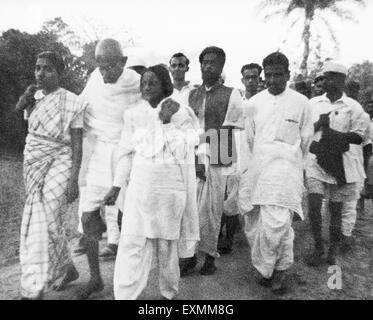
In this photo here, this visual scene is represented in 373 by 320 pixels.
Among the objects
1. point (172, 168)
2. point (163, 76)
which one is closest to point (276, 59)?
point (163, 76)

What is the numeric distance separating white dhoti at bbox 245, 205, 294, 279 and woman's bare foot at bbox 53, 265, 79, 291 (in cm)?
158

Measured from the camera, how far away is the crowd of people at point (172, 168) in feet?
12.8

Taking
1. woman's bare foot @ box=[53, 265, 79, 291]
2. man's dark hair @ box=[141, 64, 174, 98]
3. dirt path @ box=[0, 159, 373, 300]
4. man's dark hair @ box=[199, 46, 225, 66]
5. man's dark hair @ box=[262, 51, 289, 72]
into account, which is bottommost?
dirt path @ box=[0, 159, 373, 300]

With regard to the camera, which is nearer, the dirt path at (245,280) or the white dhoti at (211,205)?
A: the dirt path at (245,280)

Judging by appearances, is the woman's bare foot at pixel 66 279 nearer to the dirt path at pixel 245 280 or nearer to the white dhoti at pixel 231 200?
the dirt path at pixel 245 280

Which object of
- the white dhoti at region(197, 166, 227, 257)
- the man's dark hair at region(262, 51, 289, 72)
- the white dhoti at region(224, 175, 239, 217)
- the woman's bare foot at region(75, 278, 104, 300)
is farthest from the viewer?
the white dhoti at region(224, 175, 239, 217)

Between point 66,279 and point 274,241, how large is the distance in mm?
1788

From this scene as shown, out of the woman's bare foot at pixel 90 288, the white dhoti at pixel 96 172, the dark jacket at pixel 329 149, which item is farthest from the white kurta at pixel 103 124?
the dark jacket at pixel 329 149

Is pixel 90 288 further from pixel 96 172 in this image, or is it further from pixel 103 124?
pixel 103 124

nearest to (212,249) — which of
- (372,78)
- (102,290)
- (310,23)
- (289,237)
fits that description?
(289,237)

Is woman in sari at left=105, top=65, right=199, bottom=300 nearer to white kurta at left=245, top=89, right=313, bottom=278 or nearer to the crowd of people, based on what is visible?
the crowd of people

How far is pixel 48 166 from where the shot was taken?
161 inches

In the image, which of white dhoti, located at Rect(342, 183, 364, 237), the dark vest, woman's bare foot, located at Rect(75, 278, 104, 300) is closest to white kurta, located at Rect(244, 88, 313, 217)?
the dark vest

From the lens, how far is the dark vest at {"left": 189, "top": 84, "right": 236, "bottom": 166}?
4973mm
